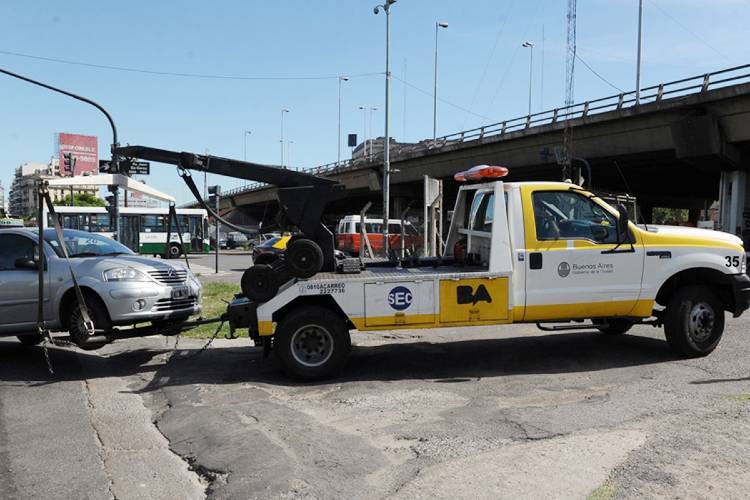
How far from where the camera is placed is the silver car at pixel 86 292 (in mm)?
7449

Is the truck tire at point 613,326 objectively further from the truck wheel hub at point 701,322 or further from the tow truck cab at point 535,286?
the truck wheel hub at point 701,322

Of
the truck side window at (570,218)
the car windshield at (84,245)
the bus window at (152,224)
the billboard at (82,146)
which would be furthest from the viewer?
the billboard at (82,146)

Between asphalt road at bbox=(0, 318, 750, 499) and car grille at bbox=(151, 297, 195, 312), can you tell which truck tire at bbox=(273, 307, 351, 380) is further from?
car grille at bbox=(151, 297, 195, 312)

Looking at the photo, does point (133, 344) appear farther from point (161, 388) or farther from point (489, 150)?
point (489, 150)

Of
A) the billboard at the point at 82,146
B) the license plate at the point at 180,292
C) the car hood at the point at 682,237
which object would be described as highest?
the billboard at the point at 82,146

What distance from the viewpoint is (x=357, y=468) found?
433 centimetres

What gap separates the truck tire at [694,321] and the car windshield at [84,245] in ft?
24.0

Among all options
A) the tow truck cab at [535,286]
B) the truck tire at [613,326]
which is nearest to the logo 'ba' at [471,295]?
the tow truck cab at [535,286]

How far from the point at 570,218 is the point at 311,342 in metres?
3.31

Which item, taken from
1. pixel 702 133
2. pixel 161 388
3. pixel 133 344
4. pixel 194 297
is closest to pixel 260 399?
pixel 161 388

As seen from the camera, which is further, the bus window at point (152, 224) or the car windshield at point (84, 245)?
the bus window at point (152, 224)

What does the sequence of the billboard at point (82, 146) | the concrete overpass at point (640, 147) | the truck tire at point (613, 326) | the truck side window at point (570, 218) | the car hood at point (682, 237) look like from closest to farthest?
1. the truck side window at point (570, 218)
2. the car hood at point (682, 237)
3. the truck tire at point (613, 326)
4. the concrete overpass at point (640, 147)
5. the billboard at point (82, 146)

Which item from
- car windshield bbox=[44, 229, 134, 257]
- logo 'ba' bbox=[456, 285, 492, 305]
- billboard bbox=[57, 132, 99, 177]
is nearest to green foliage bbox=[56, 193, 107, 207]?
billboard bbox=[57, 132, 99, 177]

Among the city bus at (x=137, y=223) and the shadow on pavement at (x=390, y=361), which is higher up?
the city bus at (x=137, y=223)
